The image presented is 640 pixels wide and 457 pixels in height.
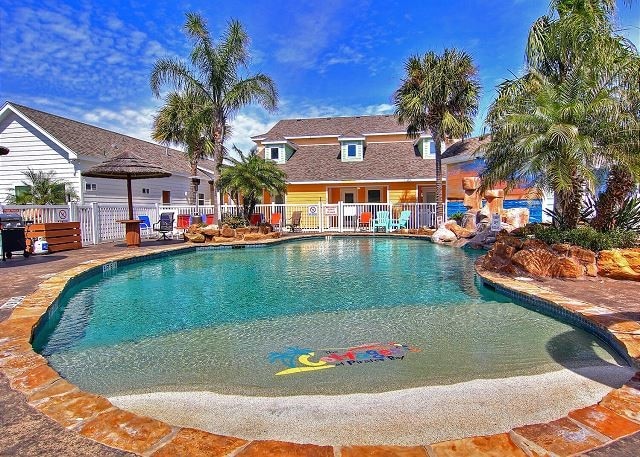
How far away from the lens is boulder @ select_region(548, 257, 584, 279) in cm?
700

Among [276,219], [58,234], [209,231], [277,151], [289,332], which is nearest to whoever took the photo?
[289,332]

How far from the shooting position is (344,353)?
4.29 meters

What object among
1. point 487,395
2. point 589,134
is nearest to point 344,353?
point 487,395

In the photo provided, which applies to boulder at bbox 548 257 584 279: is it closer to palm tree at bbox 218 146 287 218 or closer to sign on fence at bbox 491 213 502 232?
sign on fence at bbox 491 213 502 232

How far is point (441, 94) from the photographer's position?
17.3 meters

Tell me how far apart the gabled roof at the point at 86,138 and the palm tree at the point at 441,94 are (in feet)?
48.9

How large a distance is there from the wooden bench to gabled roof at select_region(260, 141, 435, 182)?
13187mm

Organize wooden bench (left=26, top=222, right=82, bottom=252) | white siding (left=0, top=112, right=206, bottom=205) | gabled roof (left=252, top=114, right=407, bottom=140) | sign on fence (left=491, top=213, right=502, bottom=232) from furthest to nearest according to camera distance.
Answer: gabled roof (left=252, top=114, right=407, bottom=140)
white siding (left=0, top=112, right=206, bottom=205)
sign on fence (left=491, top=213, right=502, bottom=232)
wooden bench (left=26, top=222, right=82, bottom=252)

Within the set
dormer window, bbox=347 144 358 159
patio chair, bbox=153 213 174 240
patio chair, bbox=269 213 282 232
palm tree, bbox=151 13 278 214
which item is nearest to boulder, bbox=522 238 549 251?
palm tree, bbox=151 13 278 214

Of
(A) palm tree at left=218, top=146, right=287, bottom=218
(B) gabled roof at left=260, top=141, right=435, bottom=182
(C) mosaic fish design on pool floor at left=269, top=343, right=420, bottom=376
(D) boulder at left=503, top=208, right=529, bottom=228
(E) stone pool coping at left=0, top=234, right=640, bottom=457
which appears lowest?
(C) mosaic fish design on pool floor at left=269, top=343, right=420, bottom=376

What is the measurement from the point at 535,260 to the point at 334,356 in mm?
5202

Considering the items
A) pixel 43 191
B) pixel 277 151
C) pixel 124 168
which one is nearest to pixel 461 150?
pixel 277 151

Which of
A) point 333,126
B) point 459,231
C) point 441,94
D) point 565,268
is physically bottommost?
point 565,268

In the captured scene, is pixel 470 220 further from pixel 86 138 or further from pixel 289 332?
pixel 86 138
